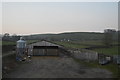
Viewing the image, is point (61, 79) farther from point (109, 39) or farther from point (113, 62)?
point (109, 39)

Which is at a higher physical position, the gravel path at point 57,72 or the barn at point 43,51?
the barn at point 43,51

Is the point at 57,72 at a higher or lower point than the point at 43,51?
lower

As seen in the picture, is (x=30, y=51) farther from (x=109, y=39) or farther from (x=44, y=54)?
(x=109, y=39)

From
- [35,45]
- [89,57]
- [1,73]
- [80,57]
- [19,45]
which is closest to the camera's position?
[1,73]

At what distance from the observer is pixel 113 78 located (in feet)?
43.3

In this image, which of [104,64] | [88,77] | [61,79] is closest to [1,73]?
[61,79]

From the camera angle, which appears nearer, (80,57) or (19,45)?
(80,57)

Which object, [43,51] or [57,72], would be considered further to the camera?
[43,51]

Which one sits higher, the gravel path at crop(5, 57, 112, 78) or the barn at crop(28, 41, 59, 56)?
the barn at crop(28, 41, 59, 56)

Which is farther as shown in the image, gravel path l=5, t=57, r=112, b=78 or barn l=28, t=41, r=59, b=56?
barn l=28, t=41, r=59, b=56

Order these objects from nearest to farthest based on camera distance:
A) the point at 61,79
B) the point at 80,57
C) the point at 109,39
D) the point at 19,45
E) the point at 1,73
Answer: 1. the point at 61,79
2. the point at 1,73
3. the point at 80,57
4. the point at 19,45
5. the point at 109,39

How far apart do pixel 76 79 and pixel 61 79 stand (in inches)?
54.9

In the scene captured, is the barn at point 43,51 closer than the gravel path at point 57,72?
No

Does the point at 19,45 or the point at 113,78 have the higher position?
the point at 19,45
